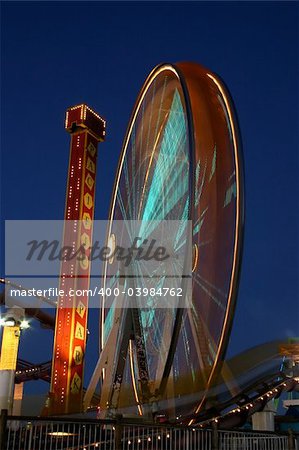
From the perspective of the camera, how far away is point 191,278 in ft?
37.2

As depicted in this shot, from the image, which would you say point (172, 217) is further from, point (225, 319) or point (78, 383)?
point (78, 383)

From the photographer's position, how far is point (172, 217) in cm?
1264

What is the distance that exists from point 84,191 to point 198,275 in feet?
25.9

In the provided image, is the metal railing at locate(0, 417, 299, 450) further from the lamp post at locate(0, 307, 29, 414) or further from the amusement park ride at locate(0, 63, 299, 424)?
the lamp post at locate(0, 307, 29, 414)

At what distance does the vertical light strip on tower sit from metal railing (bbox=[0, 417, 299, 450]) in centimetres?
1007

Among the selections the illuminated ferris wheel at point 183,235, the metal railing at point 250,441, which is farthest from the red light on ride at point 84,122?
the metal railing at point 250,441

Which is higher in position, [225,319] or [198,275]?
[198,275]

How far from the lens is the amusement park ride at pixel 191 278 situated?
37.9 ft

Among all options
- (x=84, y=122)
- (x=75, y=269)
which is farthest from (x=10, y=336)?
(x=84, y=122)

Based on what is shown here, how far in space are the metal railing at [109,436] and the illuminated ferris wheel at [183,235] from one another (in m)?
3.52

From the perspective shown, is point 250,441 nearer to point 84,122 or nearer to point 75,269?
point 75,269

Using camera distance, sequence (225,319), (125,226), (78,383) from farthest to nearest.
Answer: (78,383) < (125,226) < (225,319)

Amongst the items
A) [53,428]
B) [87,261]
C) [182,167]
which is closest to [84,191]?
[87,261]

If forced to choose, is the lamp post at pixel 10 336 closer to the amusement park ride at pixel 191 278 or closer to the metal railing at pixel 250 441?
the amusement park ride at pixel 191 278
